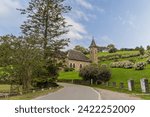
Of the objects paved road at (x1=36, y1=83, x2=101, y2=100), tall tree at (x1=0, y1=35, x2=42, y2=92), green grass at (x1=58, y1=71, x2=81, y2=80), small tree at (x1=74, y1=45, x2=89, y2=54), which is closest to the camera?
paved road at (x1=36, y1=83, x2=101, y2=100)

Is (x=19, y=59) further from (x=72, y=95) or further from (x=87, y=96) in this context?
(x=87, y=96)

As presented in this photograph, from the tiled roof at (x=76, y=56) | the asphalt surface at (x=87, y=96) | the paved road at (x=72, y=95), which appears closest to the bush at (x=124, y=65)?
the tiled roof at (x=76, y=56)

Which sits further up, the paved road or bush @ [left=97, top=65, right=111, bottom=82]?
bush @ [left=97, top=65, right=111, bottom=82]

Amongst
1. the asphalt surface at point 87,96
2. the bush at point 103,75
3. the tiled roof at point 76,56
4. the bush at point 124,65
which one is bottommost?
the asphalt surface at point 87,96

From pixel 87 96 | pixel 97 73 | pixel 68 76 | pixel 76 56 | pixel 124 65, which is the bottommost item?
pixel 87 96

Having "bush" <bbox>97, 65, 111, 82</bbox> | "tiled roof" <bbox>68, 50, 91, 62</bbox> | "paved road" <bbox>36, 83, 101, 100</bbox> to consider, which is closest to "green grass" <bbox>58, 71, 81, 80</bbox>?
"tiled roof" <bbox>68, 50, 91, 62</bbox>

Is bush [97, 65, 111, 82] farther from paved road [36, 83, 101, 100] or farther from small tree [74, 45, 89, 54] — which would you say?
small tree [74, 45, 89, 54]

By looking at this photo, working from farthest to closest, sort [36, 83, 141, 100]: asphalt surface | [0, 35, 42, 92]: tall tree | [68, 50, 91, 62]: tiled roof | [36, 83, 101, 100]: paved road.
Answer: [68, 50, 91, 62]: tiled roof → [0, 35, 42, 92]: tall tree → [36, 83, 141, 100]: asphalt surface → [36, 83, 101, 100]: paved road

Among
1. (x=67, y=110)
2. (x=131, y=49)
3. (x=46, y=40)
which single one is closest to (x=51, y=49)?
(x=46, y=40)

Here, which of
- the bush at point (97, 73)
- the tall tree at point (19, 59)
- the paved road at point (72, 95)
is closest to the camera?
the paved road at point (72, 95)

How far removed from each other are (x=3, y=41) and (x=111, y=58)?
8671 cm

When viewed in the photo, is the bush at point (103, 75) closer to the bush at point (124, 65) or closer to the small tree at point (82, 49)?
the bush at point (124, 65)

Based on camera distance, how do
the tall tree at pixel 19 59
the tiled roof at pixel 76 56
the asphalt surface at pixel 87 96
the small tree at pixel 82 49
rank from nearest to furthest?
1. the asphalt surface at pixel 87 96
2. the tall tree at pixel 19 59
3. the tiled roof at pixel 76 56
4. the small tree at pixel 82 49

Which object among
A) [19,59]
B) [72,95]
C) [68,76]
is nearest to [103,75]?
[68,76]
